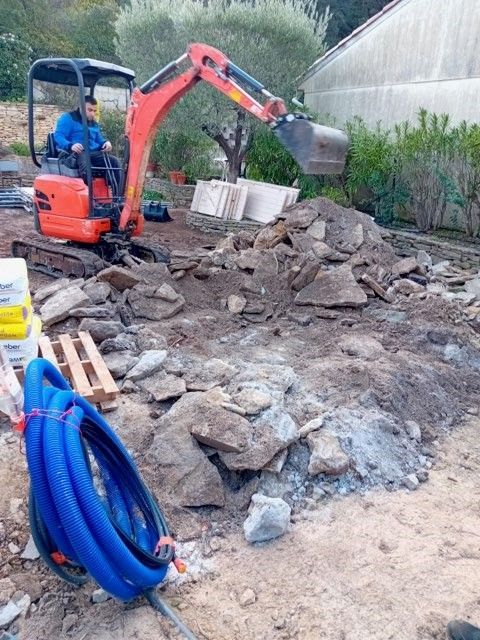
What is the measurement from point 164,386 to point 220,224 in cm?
758

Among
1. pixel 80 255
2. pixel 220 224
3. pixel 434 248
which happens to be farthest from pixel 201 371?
pixel 220 224

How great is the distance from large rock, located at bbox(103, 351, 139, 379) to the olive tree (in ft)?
27.0

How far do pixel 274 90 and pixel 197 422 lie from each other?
10503 mm

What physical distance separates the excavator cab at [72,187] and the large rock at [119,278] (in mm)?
1034

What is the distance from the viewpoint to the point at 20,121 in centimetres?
1792

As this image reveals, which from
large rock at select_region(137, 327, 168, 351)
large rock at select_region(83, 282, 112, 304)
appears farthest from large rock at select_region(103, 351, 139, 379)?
large rock at select_region(83, 282, 112, 304)

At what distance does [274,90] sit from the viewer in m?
12.2

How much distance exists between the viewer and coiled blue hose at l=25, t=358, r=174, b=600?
7.53 feet

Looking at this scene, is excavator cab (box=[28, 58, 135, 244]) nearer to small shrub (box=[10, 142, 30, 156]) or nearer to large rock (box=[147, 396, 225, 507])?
large rock (box=[147, 396, 225, 507])

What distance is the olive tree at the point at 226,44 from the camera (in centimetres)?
1134

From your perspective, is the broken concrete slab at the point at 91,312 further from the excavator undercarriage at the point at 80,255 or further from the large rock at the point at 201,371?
the excavator undercarriage at the point at 80,255

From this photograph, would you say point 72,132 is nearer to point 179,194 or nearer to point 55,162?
point 55,162

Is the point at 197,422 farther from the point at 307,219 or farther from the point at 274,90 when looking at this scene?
the point at 274,90

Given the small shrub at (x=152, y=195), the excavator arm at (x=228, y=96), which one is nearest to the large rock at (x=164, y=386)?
the excavator arm at (x=228, y=96)
